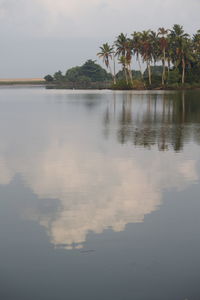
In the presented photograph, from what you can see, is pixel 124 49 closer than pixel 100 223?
No

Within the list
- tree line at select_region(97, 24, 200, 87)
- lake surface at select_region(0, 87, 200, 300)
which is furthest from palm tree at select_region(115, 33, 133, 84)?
lake surface at select_region(0, 87, 200, 300)

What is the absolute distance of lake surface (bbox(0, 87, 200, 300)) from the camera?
23.4 feet

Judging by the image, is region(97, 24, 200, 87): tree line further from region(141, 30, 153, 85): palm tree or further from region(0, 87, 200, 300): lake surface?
region(0, 87, 200, 300): lake surface

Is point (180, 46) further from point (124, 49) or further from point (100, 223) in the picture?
point (100, 223)

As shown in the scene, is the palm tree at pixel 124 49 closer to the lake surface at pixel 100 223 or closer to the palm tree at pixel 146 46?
the palm tree at pixel 146 46

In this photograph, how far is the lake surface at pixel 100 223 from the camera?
7117mm

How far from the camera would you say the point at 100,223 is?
10.1 metres

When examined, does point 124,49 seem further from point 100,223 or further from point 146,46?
point 100,223

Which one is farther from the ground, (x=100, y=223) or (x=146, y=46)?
(x=146, y=46)

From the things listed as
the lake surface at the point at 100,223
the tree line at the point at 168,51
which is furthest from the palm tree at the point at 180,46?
the lake surface at the point at 100,223

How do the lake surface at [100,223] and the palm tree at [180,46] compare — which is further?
the palm tree at [180,46]

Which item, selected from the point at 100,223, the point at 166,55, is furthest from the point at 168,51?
the point at 100,223

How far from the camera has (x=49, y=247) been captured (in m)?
8.60

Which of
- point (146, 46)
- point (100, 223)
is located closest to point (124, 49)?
point (146, 46)
